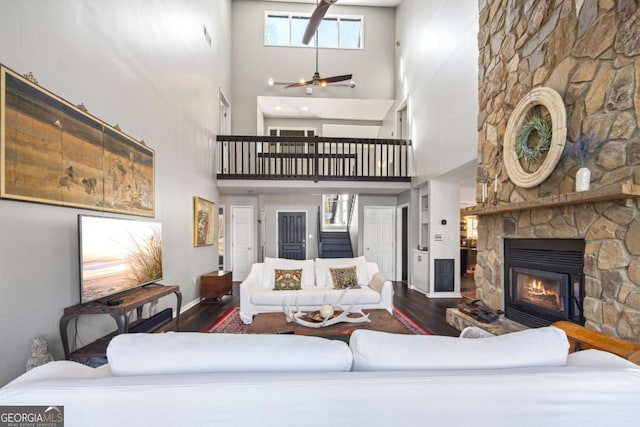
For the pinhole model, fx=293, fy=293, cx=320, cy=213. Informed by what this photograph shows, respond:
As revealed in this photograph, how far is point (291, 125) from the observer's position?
9.08m

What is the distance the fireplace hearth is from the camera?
257 centimetres

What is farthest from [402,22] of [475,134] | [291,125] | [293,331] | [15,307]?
[15,307]

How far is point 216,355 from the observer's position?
1.10 m

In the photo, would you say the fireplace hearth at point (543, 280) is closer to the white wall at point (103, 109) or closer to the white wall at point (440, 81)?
the white wall at point (440, 81)

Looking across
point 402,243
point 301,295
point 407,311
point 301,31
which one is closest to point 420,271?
point 402,243

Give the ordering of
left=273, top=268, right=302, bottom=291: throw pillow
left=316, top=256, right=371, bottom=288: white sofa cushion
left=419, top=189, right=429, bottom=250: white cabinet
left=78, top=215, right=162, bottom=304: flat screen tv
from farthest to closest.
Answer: left=419, top=189, right=429, bottom=250: white cabinet → left=316, top=256, right=371, bottom=288: white sofa cushion → left=273, top=268, right=302, bottom=291: throw pillow → left=78, top=215, right=162, bottom=304: flat screen tv

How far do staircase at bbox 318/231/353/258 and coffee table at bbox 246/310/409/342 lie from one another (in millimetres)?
5697

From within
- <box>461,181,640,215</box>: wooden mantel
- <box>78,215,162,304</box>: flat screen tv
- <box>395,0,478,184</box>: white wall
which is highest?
<box>395,0,478,184</box>: white wall

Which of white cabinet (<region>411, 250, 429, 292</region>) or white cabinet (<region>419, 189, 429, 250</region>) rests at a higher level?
white cabinet (<region>419, 189, 429, 250</region>)

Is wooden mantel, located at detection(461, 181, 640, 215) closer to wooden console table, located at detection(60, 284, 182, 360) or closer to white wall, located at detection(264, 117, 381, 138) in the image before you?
wooden console table, located at detection(60, 284, 182, 360)

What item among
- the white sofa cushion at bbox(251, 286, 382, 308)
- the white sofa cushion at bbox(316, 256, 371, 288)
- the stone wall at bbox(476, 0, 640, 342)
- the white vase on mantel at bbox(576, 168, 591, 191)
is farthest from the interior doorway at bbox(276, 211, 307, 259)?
the white vase on mantel at bbox(576, 168, 591, 191)

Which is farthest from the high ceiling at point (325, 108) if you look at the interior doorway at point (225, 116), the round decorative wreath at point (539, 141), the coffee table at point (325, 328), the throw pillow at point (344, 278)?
→ the coffee table at point (325, 328)

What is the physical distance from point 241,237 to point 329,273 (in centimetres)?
370

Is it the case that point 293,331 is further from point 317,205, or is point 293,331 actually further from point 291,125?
point 291,125
